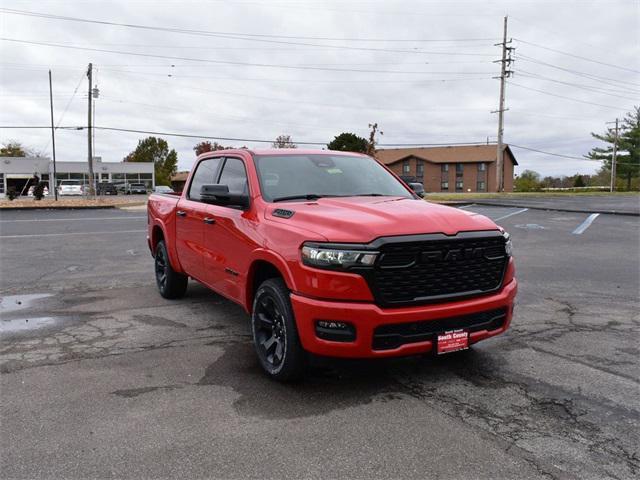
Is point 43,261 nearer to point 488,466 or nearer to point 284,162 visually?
point 284,162

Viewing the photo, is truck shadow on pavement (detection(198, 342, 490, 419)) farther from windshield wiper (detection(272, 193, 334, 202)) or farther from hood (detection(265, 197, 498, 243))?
windshield wiper (detection(272, 193, 334, 202))

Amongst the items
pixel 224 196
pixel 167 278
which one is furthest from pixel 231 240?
pixel 167 278

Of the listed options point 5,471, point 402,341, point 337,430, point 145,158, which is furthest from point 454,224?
point 145,158

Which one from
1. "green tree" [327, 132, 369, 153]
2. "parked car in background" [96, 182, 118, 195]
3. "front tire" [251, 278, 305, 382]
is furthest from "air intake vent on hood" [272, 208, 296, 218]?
"parked car in background" [96, 182, 118, 195]

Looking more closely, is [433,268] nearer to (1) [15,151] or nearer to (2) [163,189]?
(2) [163,189]

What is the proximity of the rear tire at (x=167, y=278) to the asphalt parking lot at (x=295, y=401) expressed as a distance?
36 centimetres

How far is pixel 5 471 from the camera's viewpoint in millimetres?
2920

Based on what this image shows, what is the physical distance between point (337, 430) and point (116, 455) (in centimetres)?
Result: 130

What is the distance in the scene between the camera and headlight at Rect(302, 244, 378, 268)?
3.63 meters

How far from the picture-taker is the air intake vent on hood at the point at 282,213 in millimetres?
4246

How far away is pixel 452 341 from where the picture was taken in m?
3.90

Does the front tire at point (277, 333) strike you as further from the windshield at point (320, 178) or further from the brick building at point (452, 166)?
the brick building at point (452, 166)

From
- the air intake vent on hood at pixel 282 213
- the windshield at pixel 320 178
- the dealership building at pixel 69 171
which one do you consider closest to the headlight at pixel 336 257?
the air intake vent on hood at pixel 282 213

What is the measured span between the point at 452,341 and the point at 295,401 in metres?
1.20
